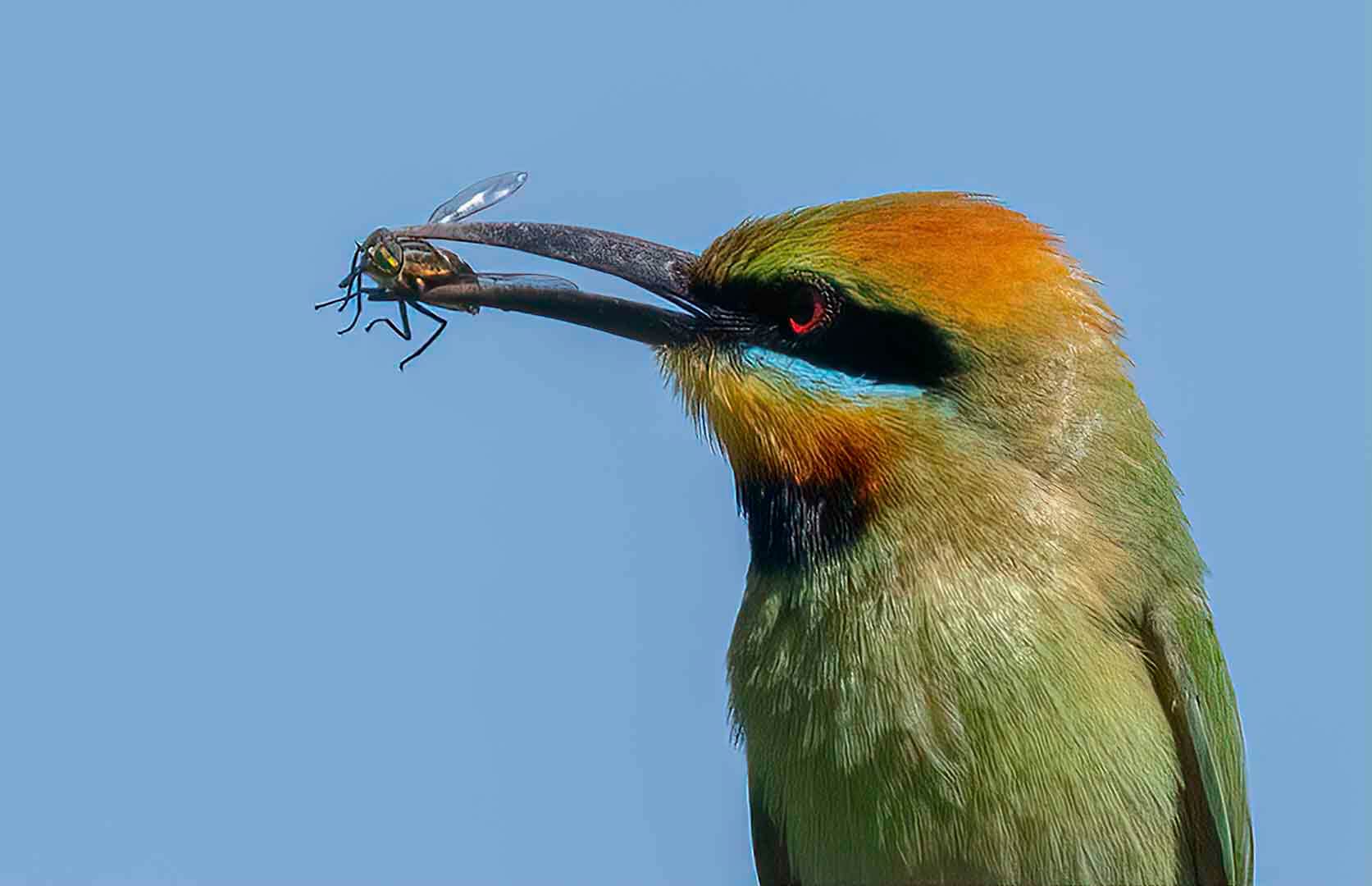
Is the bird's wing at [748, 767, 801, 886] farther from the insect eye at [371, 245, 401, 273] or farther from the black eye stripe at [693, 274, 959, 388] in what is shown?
the insect eye at [371, 245, 401, 273]

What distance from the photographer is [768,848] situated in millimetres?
3424

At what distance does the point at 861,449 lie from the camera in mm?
2938

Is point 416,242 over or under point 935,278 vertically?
over

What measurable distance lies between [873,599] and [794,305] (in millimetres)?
522

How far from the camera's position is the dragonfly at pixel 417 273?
335 centimetres

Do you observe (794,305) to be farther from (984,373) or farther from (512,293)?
(512,293)

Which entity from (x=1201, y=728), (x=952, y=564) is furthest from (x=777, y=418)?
(x=1201, y=728)

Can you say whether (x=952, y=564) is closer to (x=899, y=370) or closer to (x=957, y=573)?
(x=957, y=573)

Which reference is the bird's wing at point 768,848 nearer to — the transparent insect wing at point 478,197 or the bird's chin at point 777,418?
the bird's chin at point 777,418

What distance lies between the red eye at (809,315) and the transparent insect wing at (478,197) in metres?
0.88

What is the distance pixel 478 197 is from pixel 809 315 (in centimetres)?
99

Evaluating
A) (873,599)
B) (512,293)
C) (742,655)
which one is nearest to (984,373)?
(873,599)

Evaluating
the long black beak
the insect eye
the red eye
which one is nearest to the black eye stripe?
the red eye

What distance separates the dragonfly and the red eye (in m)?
0.49
